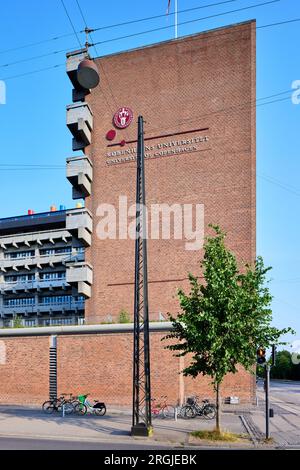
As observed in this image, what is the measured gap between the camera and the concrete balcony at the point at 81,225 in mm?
37156

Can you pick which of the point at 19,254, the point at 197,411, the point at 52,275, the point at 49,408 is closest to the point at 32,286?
the point at 52,275

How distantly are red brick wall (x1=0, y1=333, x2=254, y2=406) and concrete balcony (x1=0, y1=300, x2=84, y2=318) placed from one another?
32110 mm

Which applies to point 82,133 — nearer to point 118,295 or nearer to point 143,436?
point 118,295

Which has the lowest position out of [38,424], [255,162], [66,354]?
[38,424]

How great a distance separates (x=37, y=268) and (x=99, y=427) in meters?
52.9

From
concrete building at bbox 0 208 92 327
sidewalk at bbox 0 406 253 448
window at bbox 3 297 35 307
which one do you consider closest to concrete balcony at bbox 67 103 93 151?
sidewalk at bbox 0 406 253 448

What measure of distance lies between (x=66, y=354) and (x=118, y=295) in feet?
26.7

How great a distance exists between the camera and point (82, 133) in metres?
38.0

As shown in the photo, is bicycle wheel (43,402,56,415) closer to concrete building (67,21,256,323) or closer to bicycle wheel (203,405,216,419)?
bicycle wheel (203,405,216,419)

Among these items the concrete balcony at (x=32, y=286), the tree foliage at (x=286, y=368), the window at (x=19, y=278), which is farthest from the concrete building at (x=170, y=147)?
the tree foliage at (x=286, y=368)

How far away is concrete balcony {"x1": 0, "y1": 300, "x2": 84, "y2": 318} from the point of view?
62.9 meters

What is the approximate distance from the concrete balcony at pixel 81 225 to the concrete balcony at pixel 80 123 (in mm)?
6044
